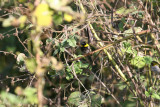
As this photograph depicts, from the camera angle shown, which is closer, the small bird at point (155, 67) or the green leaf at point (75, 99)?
the green leaf at point (75, 99)

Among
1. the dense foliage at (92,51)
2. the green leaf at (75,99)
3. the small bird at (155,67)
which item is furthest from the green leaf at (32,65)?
the small bird at (155,67)

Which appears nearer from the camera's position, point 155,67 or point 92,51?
point 92,51

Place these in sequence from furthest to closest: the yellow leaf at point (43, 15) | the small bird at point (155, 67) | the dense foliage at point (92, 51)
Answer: the small bird at point (155, 67) → the dense foliage at point (92, 51) → the yellow leaf at point (43, 15)

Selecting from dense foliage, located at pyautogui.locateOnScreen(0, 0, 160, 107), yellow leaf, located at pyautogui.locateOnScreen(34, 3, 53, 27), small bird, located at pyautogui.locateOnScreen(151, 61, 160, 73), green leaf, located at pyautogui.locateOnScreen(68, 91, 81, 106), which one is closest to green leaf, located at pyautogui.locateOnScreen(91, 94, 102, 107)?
dense foliage, located at pyautogui.locateOnScreen(0, 0, 160, 107)

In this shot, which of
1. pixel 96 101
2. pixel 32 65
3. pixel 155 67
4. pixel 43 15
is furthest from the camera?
pixel 155 67

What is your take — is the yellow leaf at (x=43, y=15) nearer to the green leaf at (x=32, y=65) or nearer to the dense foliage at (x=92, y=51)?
the green leaf at (x=32, y=65)

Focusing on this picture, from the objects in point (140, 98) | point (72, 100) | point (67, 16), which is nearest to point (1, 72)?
point (72, 100)

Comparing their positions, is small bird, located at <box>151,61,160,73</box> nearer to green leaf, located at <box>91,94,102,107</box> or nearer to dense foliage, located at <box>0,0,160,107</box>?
dense foliage, located at <box>0,0,160,107</box>

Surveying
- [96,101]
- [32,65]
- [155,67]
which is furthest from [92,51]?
[32,65]

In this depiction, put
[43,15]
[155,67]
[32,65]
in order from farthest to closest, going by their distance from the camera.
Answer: [155,67], [32,65], [43,15]

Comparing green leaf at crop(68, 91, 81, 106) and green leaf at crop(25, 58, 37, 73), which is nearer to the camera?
green leaf at crop(25, 58, 37, 73)

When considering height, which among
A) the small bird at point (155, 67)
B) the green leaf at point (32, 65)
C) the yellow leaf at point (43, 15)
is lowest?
the small bird at point (155, 67)

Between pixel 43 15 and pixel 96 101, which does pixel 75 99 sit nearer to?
pixel 96 101

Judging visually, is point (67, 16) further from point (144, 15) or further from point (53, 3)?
point (144, 15)
